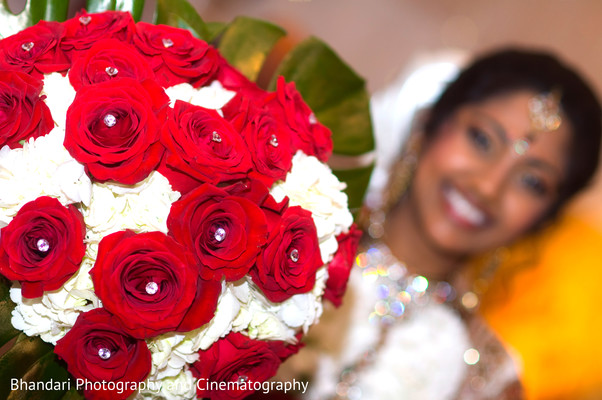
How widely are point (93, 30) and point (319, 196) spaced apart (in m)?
0.28

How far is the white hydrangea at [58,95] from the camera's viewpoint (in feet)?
1.64

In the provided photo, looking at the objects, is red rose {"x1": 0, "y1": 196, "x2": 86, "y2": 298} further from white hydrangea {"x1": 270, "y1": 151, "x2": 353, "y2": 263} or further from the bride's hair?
the bride's hair

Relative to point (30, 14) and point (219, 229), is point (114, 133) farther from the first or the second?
point (30, 14)

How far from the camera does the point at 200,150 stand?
47 cm

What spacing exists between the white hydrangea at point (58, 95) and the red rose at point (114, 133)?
3 cm

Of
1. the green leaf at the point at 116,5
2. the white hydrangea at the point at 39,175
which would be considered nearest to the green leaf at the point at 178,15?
the green leaf at the point at 116,5

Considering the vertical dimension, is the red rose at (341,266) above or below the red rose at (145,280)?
below

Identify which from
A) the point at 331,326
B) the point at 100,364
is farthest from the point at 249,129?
the point at 331,326

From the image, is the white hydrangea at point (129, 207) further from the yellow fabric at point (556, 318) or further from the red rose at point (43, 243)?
the yellow fabric at point (556, 318)

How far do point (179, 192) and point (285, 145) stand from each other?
0.12m

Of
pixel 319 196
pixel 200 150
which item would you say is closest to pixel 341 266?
pixel 319 196

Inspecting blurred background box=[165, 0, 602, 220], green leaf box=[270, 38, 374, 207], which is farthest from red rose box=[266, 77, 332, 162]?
blurred background box=[165, 0, 602, 220]

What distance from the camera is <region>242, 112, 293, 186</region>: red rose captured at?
20.1 inches

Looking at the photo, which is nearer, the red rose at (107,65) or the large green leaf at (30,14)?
the red rose at (107,65)
